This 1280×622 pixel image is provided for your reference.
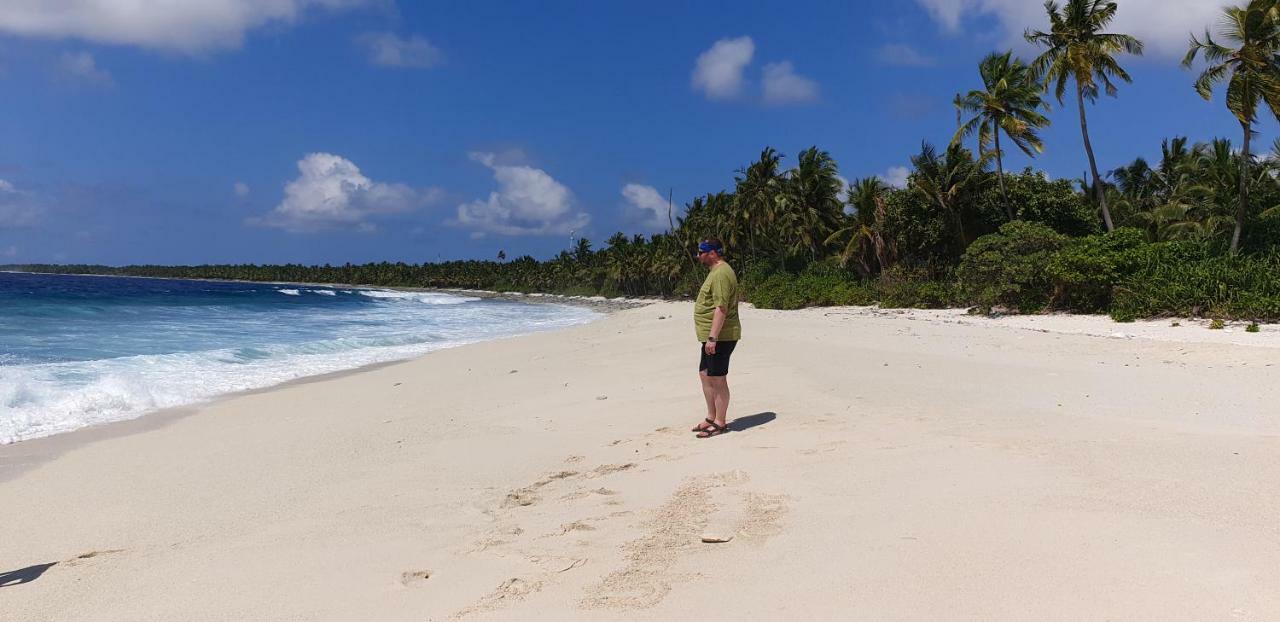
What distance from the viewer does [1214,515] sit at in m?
3.07

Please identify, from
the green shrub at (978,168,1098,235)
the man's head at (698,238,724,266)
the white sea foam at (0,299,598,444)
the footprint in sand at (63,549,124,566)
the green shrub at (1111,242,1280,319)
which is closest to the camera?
the footprint in sand at (63,549,124,566)

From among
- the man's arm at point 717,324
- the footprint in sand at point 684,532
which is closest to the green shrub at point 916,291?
the man's arm at point 717,324

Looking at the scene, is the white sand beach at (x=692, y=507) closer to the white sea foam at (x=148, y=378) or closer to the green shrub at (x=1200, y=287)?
the white sea foam at (x=148, y=378)

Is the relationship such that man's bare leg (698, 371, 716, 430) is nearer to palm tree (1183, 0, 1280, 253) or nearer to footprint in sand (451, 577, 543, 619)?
footprint in sand (451, 577, 543, 619)

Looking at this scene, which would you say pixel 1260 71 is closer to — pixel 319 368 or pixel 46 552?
pixel 319 368

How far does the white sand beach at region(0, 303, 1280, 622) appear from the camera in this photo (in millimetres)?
2660

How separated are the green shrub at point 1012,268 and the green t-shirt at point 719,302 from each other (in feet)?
52.7

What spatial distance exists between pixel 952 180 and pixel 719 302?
28.4m

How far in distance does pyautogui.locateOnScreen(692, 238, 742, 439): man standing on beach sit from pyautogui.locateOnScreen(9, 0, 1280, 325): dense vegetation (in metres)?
13.7

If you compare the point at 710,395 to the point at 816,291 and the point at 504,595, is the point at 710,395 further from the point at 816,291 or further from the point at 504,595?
the point at 816,291

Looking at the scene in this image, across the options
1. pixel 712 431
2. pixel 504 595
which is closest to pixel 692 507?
pixel 504 595

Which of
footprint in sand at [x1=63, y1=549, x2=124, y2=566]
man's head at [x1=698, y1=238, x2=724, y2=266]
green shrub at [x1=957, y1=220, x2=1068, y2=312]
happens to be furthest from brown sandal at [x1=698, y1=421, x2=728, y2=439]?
green shrub at [x1=957, y1=220, x2=1068, y2=312]

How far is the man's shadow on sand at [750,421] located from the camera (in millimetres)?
5852

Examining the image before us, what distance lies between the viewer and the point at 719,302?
5.55 m
